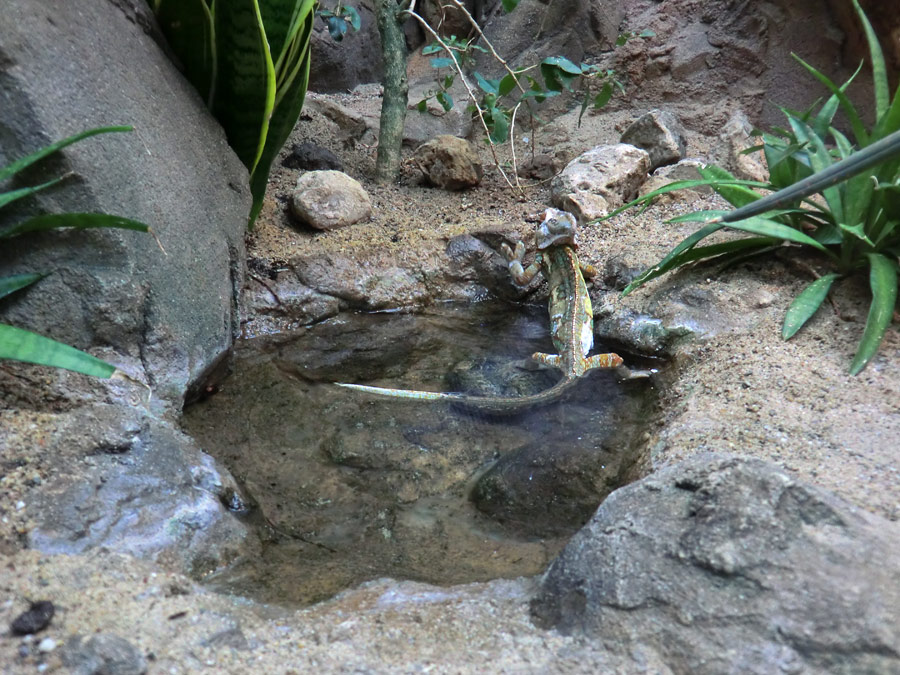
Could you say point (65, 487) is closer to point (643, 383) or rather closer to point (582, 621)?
point (582, 621)

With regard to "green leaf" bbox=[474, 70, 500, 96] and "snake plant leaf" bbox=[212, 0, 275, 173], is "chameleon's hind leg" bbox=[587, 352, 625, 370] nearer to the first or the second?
"snake plant leaf" bbox=[212, 0, 275, 173]

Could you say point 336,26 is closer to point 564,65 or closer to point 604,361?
point 564,65

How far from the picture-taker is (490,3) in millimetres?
7352

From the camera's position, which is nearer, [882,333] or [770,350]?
[882,333]

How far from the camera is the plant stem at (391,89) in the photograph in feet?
16.7

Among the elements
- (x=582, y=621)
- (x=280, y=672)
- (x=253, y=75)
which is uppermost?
(x=253, y=75)

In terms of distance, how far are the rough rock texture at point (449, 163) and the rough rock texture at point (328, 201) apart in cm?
77

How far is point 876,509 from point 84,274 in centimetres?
279

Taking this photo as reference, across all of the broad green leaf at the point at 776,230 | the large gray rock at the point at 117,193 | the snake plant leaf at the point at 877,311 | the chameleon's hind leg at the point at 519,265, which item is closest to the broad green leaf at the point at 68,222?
the large gray rock at the point at 117,193

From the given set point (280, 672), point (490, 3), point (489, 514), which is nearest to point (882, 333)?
point (489, 514)

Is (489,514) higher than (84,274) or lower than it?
lower

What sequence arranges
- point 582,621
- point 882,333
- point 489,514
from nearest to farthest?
1. point 582,621
2. point 489,514
3. point 882,333

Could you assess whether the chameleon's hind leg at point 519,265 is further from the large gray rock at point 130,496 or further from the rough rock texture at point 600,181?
the large gray rock at point 130,496

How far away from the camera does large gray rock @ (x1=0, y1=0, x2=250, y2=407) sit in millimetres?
2439
